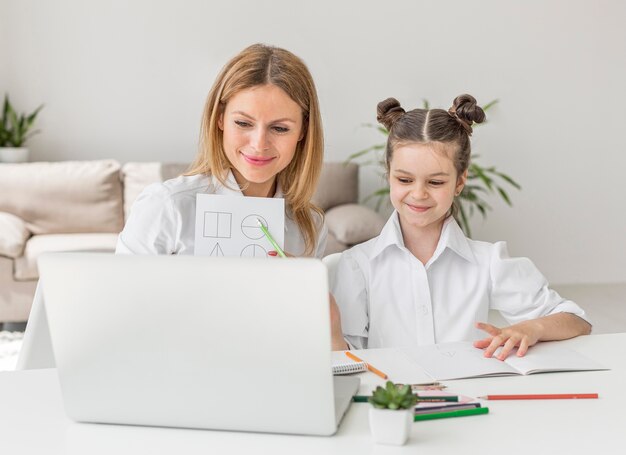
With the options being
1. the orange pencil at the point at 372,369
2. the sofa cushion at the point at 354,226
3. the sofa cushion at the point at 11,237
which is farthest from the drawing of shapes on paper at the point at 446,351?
the sofa cushion at the point at 11,237

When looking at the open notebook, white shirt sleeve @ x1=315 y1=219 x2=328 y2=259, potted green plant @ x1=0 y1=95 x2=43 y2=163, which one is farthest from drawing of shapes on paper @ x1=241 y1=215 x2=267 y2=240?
potted green plant @ x1=0 y1=95 x2=43 y2=163

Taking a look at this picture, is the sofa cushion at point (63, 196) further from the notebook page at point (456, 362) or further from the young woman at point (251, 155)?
the notebook page at point (456, 362)

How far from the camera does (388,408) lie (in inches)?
37.6

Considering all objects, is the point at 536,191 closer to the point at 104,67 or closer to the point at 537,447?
the point at 104,67

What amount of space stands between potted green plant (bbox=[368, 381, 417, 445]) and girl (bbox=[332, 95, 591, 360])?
2.50 feet

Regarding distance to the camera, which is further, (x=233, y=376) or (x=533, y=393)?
(x=533, y=393)

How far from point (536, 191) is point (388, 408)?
4.80 m

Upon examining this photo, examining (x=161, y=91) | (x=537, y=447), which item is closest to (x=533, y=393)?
(x=537, y=447)

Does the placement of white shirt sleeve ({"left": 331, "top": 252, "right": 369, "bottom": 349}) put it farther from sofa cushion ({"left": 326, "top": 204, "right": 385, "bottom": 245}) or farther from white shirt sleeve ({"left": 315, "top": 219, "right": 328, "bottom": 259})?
sofa cushion ({"left": 326, "top": 204, "right": 385, "bottom": 245})

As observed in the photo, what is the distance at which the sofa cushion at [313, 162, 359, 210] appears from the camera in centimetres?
489

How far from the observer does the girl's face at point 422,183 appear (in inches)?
68.9

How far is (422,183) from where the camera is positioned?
1754 mm

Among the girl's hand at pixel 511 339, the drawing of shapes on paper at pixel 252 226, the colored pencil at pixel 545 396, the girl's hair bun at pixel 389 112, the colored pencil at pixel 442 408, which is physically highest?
the girl's hair bun at pixel 389 112

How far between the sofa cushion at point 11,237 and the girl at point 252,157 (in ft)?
8.79
